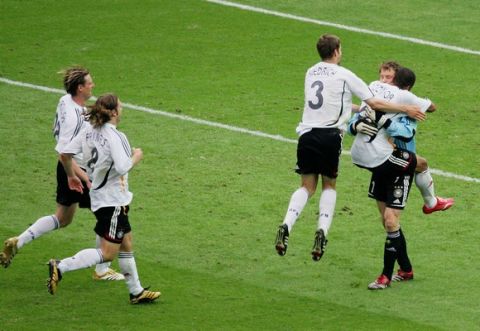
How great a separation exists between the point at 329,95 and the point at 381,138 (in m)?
0.71

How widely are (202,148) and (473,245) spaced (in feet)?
15.6

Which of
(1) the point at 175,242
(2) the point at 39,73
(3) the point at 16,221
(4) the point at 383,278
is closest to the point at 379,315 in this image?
(4) the point at 383,278

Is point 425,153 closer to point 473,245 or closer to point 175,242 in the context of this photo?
point 473,245

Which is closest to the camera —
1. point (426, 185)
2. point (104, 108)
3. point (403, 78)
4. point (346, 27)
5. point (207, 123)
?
point (104, 108)

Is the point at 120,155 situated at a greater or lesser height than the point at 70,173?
greater

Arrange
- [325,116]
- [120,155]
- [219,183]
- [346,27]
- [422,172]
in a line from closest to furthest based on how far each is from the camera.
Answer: [120,155], [325,116], [422,172], [219,183], [346,27]

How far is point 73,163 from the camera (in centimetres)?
1200

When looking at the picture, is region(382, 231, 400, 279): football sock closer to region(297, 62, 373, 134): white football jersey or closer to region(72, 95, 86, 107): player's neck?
region(297, 62, 373, 134): white football jersey

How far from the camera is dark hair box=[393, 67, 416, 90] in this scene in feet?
40.2

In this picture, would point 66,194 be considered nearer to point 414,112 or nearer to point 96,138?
point 96,138

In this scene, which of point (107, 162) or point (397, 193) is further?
point (397, 193)

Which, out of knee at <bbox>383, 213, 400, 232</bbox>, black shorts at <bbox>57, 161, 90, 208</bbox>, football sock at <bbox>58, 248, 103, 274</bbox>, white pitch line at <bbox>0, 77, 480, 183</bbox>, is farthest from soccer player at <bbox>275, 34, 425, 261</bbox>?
white pitch line at <bbox>0, 77, 480, 183</bbox>

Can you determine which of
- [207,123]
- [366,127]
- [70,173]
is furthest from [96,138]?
[207,123]

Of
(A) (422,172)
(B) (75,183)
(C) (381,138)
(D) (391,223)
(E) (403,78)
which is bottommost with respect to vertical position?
(D) (391,223)
